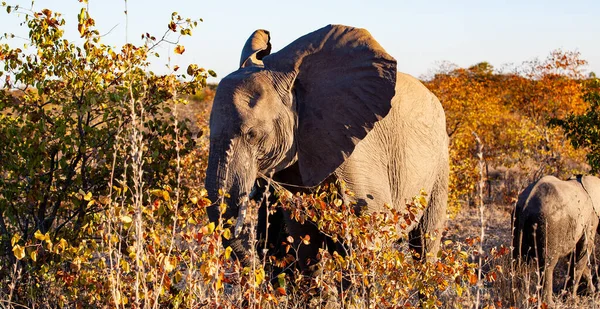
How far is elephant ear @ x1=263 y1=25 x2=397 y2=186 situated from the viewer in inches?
196

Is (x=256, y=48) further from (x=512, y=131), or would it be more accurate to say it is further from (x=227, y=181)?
(x=512, y=131)

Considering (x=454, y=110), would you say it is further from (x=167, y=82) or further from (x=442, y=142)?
(x=167, y=82)

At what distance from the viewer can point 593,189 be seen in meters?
7.50

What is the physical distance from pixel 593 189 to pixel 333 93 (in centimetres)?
372

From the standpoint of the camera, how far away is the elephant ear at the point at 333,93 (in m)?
4.98

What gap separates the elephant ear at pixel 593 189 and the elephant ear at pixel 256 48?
356 centimetres

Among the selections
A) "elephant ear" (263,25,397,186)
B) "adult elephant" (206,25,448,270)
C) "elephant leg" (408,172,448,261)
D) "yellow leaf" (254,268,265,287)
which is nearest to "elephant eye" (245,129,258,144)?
"adult elephant" (206,25,448,270)

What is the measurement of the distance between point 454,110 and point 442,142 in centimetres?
730

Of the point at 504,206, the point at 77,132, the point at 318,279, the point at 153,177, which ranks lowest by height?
the point at 504,206

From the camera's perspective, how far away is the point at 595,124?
9.30 meters

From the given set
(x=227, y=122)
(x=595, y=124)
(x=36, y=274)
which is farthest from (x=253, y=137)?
(x=595, y=124)

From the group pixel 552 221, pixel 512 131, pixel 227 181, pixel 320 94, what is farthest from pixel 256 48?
pixel 512 131

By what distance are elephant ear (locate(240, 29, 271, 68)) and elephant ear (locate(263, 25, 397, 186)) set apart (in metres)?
0.36

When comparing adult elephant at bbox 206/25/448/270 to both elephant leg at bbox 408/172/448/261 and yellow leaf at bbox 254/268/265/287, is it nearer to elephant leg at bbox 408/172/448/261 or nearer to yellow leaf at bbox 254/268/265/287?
yellow leaf at bbox 254/268/265/287
